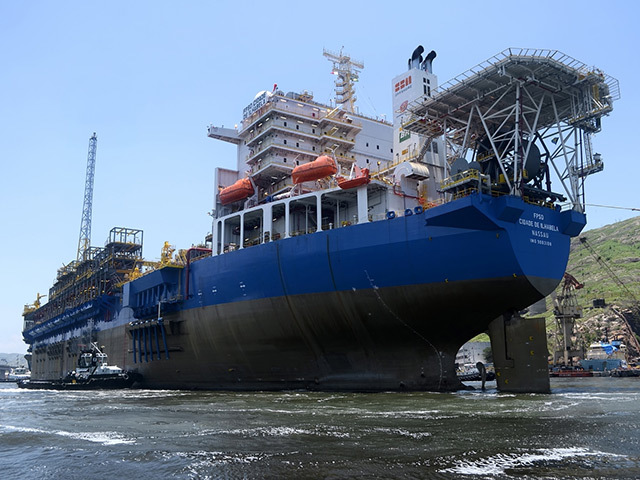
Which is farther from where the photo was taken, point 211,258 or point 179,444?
point 211,258

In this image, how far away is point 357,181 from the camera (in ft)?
87.9

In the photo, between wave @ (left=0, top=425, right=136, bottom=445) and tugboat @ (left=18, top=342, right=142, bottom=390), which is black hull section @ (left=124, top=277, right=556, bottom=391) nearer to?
tugboat @ (left=18, top=342, right=142, bottom=390)

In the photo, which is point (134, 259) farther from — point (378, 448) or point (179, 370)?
point (378, 448)

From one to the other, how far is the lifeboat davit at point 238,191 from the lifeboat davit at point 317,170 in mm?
5425

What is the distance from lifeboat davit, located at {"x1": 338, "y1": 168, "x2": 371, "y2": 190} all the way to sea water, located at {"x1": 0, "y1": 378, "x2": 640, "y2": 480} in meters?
11.1

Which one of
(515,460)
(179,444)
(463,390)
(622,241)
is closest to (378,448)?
(515,460)

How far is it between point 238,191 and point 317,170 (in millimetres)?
6979

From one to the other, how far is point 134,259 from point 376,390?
34.9m

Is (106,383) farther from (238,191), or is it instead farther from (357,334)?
(357,334)

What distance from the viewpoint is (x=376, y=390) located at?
1017 inches

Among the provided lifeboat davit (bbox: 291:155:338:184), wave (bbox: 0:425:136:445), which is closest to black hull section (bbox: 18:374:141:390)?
lifeboat davit (bbox: 291:155:338:184)

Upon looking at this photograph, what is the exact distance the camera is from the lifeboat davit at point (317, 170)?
94.3 ft

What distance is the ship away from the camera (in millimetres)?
23484

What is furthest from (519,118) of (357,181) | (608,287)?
(608,287)
